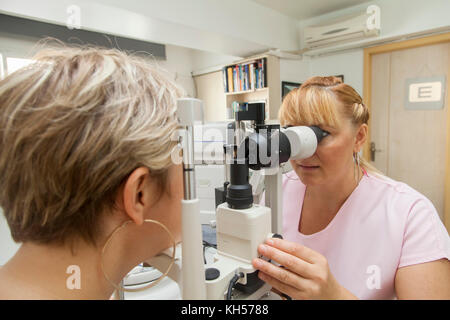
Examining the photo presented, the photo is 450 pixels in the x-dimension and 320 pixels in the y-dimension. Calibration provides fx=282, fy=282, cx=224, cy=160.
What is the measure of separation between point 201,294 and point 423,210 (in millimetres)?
770

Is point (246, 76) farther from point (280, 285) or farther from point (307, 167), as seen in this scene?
point (280, 285)

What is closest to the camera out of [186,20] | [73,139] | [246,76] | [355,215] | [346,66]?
[73,139]

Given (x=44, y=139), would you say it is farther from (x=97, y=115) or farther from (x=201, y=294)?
(x=201, y=294)

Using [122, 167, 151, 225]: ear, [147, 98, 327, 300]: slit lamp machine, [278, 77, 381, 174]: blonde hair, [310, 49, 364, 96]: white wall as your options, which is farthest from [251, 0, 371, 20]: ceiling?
[122, 167, 151, 225]: ear

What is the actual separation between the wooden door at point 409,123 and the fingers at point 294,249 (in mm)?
2993

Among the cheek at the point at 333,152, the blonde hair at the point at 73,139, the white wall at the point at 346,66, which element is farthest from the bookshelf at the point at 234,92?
the blonde hair at the point at 73,139

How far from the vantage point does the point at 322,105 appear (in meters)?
0.97

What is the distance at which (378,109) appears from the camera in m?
3.15

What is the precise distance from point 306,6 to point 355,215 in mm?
2904

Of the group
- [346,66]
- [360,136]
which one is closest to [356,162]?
[360,136]

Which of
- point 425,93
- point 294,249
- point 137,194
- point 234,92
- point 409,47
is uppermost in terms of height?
point 409,47

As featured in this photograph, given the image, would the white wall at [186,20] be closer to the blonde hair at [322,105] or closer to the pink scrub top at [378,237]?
the blonde hair at [322,105]

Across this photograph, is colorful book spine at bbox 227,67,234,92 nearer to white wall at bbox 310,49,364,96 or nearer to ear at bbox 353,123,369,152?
white wall at bbox 310,49,364,96

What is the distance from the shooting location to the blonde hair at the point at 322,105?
97 cm
